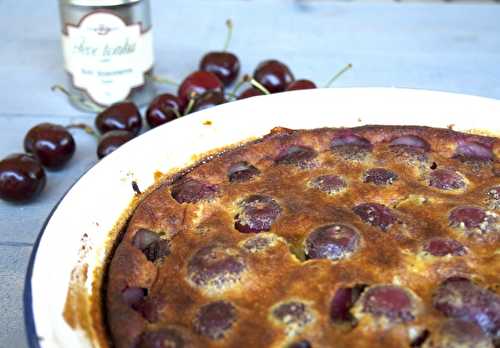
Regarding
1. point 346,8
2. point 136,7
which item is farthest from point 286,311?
point 346,8

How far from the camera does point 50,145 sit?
63.4 inches

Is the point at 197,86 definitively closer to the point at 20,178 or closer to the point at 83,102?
the point at 83,102

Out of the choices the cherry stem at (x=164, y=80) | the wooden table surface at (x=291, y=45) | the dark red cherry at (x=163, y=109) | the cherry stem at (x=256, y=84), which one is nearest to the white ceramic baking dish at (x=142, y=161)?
the cherry stem at (x=256, y=84)

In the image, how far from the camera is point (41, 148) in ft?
5.29

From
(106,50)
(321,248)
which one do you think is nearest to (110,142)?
(106,50)

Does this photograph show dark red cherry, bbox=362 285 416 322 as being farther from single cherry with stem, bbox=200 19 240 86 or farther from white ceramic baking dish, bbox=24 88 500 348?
single cherry with stem, bbox=200 19 240 86

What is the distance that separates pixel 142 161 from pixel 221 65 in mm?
830

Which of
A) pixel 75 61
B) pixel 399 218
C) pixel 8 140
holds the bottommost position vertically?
pixel 8 140

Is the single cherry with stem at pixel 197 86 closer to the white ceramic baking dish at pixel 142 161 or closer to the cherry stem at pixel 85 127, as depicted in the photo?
the cherry stem at pixel 85 127

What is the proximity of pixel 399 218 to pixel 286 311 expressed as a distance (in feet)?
0.92

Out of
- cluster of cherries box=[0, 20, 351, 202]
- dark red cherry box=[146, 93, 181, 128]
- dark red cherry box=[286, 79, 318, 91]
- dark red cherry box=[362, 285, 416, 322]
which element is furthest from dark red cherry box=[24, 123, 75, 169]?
dark red cherry box=[362, 285, 416, 322]

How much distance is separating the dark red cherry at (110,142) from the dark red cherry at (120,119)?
77 mm

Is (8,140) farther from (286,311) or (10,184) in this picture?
(286,311)

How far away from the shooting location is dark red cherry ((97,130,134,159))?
158cm
